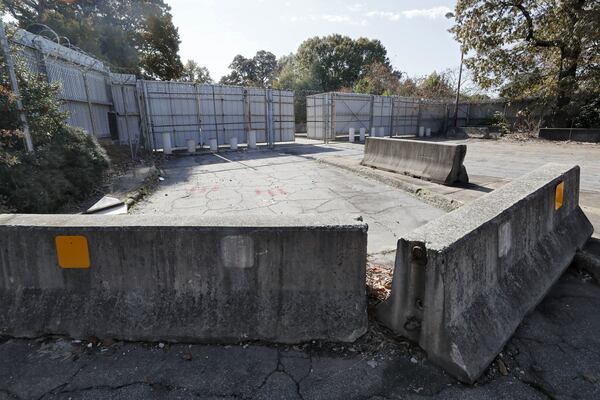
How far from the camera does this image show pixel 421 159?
853 cm

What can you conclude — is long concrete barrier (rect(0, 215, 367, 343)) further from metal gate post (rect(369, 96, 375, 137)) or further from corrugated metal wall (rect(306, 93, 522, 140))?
metal gate post (rect(369, 96, 375, 137))

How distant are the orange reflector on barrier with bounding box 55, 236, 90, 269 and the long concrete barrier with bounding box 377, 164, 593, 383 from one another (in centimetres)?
236

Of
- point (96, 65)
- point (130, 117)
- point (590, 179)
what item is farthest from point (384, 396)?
point (130, 117)

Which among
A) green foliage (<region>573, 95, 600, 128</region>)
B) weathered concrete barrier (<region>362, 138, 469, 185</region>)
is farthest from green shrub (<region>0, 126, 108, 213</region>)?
green foliage (<region>573, 95, 600, 128</region>)

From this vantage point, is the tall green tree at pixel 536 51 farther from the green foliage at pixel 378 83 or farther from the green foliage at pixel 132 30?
the green foliage at pixel 132 30

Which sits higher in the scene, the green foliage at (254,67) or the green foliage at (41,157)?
the green foliage at (254,67)

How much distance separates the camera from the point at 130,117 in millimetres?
15203

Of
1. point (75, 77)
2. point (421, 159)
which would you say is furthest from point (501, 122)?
point (75, 77)

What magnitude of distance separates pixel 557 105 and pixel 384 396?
90.6 feet

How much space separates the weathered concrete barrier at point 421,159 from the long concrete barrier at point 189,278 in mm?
6095

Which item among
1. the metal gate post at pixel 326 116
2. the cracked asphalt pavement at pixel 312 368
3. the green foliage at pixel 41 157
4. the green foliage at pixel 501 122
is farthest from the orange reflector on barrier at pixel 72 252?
the green foliage at pixel 501 122

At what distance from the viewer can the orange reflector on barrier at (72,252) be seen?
251cm

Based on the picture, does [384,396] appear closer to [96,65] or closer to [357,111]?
[96,65]

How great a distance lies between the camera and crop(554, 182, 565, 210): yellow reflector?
390 centimetres
